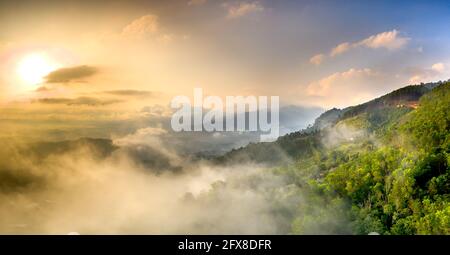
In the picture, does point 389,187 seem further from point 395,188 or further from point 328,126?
point 328,126

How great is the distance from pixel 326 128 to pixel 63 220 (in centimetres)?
2141

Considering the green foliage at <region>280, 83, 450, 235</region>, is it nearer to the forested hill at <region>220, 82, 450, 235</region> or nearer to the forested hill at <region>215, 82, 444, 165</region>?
the forested hill at <region>220, 82, 450, 235</region>

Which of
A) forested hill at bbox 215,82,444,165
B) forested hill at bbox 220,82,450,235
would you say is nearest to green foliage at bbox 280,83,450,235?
forested hill at bbox 220,82,450,235

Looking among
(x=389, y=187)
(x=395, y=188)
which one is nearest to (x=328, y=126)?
(x=389, y=187)

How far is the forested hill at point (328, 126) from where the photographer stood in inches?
934

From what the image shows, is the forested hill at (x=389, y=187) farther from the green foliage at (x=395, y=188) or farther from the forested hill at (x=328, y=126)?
the forested hill at (x=328, y=126)

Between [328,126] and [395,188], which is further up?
[328,126]

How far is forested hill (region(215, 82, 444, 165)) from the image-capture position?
2372 cm

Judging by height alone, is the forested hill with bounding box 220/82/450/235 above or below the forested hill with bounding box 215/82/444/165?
below

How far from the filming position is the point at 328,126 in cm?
3456

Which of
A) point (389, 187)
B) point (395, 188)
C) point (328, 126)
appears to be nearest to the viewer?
point (395, 188)

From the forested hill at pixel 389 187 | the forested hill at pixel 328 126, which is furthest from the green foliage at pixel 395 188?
the forested hill at pixel 328 126

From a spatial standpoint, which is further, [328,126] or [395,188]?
[328,126]
